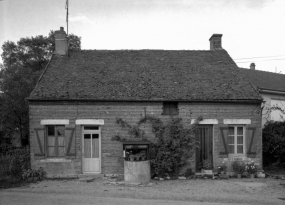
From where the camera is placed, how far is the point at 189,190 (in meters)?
9.75

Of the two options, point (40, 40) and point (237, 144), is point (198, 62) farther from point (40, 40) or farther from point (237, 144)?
point (40, 40)

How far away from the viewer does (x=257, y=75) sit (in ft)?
67.9

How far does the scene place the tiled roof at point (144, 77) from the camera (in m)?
12.5

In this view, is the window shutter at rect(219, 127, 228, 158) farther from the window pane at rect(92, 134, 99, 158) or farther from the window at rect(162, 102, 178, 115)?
the window pane at rect(92, 134, 99, 158)

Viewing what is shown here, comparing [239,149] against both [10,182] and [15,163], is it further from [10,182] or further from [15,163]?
[15,163]

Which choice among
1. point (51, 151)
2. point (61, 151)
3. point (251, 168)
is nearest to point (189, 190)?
point (251, 168)

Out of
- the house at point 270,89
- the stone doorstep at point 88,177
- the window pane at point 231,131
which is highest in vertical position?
the house at point 270,89

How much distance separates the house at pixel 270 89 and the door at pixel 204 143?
16.7ft

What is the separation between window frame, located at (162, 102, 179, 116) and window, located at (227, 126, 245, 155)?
287 cm

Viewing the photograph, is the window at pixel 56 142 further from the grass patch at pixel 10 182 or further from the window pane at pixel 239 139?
the window pane at pixel 239 139

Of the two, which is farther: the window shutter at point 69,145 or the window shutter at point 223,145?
the window shutter at point 223,145

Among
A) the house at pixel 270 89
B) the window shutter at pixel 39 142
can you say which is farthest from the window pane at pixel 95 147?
the house at pixel 270 89

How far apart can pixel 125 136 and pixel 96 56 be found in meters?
5.78

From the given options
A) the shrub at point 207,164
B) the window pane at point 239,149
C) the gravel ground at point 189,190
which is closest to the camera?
the gravel ground at point 189,190
